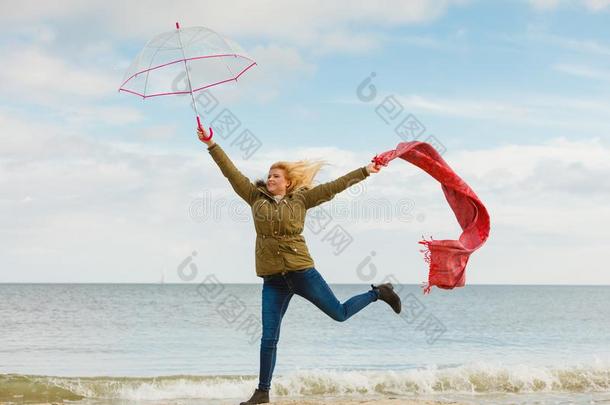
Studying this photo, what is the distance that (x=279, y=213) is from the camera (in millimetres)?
6492

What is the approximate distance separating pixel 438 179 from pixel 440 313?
3872cm

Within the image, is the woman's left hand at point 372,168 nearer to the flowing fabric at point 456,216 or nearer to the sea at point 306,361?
the flowing fabric at point 456,216

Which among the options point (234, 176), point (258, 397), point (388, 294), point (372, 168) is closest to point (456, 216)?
point (388, 294)

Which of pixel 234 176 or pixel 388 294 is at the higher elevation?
pixel 234 176

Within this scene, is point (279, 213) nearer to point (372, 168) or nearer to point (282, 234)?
point (282, 234)

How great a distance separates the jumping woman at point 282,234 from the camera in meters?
6.49

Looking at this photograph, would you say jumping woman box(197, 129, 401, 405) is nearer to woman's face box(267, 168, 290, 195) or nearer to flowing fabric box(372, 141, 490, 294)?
woman's face box(267, 168, 290, 195)

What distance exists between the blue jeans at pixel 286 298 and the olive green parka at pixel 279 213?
0.33 ft

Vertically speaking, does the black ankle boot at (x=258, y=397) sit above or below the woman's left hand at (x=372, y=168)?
below

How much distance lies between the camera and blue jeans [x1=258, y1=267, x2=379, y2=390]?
655cm

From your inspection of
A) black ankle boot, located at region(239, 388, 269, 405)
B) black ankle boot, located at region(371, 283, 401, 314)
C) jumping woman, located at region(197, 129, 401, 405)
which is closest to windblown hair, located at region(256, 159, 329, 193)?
jumping woman, located at region(197, 129, 401, 405)

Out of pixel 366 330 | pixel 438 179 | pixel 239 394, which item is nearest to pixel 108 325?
pixel 366 330

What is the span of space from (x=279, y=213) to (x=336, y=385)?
5954mm

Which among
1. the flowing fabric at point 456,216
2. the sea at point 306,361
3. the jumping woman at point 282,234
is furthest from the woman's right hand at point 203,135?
the sea at point 306,361
